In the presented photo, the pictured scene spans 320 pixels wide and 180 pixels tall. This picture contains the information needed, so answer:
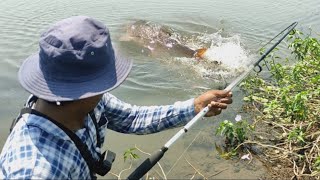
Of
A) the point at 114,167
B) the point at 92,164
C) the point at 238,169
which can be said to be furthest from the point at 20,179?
the point at 238,169

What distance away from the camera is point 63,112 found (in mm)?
1736

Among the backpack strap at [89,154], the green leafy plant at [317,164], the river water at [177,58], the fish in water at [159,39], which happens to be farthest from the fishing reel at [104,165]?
the fish in water at [159,39]

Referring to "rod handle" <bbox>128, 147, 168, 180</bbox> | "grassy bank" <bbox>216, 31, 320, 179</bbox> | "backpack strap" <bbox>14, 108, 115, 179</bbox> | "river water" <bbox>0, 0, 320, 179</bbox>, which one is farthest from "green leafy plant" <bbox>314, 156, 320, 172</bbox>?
"backpack strap" <bbox>14, 108, 115, 179</bbox>

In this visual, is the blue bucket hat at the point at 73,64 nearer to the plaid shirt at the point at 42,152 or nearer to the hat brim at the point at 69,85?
the hat brim at the point at 69,85

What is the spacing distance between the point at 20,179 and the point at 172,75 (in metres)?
5.04

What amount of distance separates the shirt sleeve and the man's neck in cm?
63

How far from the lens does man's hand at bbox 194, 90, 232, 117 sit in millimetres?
2385

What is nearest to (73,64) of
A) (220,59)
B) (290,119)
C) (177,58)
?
(290,119)

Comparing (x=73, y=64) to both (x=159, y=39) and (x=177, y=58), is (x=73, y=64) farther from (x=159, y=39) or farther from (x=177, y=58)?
(x=159, y=39)

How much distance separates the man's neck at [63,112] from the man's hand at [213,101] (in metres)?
0.88

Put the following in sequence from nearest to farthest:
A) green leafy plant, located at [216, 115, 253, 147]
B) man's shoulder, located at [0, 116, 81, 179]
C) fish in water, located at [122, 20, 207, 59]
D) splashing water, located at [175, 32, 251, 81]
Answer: man's shoulder, located at [0, 116, 81, 179]
green leafy plant, located at [216, 115, 253, 147]
splashing water, located at [175, 32, 251, 81]
fish in water, located at [122, 20, 207, 59]

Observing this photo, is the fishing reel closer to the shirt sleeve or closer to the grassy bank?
the shirt sleeve

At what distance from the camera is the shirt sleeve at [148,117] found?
2453 mm

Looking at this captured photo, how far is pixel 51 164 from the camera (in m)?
1.62
